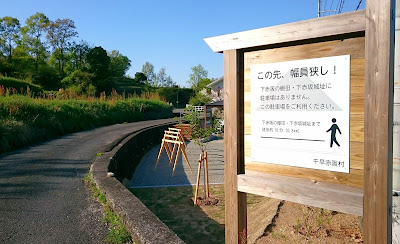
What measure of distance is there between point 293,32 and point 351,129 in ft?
2.53

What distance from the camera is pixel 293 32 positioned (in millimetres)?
2322

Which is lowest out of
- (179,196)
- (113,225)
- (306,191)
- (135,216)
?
(179,196)

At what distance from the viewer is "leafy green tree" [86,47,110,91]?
132ft

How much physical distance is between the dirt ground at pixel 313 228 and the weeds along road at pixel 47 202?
2185 millimetres

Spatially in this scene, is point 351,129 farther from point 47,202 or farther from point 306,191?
point 47,202

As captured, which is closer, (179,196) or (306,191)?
(306,191)

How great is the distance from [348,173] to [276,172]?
524mm

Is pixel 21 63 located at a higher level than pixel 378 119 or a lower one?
higher

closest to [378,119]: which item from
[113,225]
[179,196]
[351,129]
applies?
[351,129]

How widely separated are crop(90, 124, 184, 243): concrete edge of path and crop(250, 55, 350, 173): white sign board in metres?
1.24

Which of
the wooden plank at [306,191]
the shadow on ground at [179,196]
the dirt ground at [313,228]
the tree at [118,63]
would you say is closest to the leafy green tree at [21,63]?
the tree at [118,63]

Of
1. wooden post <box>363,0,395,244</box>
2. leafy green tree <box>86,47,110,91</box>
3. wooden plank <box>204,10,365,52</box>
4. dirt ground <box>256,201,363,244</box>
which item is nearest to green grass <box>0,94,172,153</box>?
dirt ground <box>256,201,363,244</box>

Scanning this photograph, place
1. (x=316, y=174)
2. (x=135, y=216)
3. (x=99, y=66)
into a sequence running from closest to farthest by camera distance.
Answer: (x=316, y=174) → (x=135, y=216) → (x=99, y=66)

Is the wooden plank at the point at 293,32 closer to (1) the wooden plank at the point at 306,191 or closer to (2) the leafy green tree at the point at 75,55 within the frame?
(1) the wooden plank at the point at 306,191
